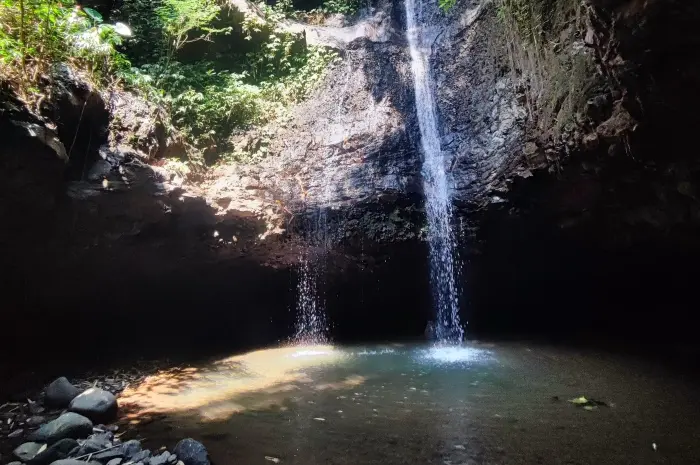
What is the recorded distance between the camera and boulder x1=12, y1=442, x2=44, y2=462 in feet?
11.3

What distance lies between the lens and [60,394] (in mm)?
4750

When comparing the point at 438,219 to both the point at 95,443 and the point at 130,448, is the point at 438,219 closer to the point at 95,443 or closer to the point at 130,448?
the point at 130,448

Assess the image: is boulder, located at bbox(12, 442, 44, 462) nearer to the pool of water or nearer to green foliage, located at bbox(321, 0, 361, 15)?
the pool of water

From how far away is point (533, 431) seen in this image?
380cm

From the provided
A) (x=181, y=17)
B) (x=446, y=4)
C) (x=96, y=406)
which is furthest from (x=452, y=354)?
(x=181, y=17)

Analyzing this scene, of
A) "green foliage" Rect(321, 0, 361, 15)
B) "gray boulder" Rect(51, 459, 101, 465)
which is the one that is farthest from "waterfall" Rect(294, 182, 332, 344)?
"green foliage" Rect(321, 0, 361, 15)

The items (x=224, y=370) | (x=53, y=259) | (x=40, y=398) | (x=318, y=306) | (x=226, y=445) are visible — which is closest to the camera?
(x=226, y=445)

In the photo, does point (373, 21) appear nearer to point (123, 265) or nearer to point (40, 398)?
point (123, 265)

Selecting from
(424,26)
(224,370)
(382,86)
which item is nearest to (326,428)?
(224,370)

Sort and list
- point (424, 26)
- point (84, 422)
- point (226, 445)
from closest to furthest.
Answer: point (226, 445) → point (84, 422) → point (424, 26)

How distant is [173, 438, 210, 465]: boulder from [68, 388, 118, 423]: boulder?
140 centimetres

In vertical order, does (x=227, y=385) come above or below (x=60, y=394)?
below

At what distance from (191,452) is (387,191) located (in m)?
6.05

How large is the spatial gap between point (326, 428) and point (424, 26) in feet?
36.5
